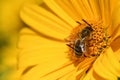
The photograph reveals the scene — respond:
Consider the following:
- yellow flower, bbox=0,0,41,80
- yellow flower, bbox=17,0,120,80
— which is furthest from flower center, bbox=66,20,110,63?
yellow flower, bbox=0,0,41,80

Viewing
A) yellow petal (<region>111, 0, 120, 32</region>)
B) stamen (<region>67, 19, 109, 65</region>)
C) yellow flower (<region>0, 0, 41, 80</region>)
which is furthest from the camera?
yellow flower (<region>0, 0, 41, 80</region>)

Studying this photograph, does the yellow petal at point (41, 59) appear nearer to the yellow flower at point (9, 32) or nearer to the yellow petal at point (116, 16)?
the yellow flower at point (9, 32)

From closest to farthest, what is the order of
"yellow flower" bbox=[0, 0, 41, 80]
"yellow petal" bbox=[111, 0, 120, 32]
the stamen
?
"yellow petal" bbox=[111, 0, 120, 32] → the stamen → "yellow flower" bbox=[0, 0, 41, 80]

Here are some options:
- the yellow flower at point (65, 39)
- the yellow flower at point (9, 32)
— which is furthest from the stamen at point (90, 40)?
the yellow flower at point (9, 32)

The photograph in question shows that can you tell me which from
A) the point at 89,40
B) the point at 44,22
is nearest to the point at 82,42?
the point at 89,40

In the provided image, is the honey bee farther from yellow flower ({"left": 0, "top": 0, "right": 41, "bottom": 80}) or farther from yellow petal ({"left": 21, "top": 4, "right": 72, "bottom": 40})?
yellow flower ({"left": 0, "top": 0, "right": 41, "bottom": 80})

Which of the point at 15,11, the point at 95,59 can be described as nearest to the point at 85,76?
the point at 95,59

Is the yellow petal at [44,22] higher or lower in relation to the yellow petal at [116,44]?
lower
